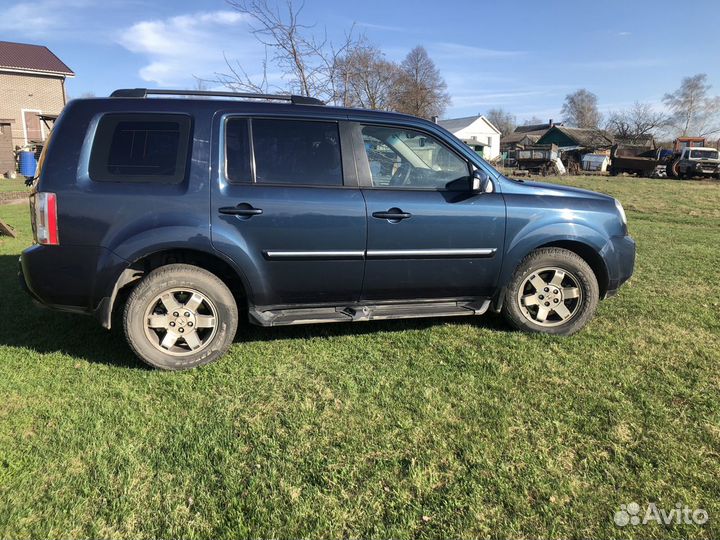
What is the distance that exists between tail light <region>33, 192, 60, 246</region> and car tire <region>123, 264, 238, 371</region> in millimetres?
628

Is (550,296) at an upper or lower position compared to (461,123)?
lower

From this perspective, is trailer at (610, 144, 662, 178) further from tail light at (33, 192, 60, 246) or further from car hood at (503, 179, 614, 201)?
tail light at (33, 192, 60, 246)

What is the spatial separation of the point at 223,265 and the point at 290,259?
0.51 metres

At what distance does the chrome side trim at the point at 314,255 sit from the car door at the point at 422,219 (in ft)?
0.41

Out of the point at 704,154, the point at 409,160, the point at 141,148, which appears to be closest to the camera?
the point at 141,148

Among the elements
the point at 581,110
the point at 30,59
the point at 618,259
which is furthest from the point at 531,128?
the point at 618,259

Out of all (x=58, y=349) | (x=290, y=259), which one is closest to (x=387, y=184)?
(x=290, y=259)

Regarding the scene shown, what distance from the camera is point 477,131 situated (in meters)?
70.0

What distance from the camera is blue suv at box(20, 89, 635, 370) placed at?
3400 millimetres

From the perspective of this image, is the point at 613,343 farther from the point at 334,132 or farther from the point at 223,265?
the point at 223,265

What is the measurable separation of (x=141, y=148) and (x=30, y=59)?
103 ft

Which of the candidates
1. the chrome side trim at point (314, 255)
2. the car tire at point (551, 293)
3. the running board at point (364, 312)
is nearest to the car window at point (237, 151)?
the chrome side trim at point (314, 255)

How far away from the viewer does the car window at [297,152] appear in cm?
366

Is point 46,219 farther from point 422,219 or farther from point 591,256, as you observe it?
point 591,256
